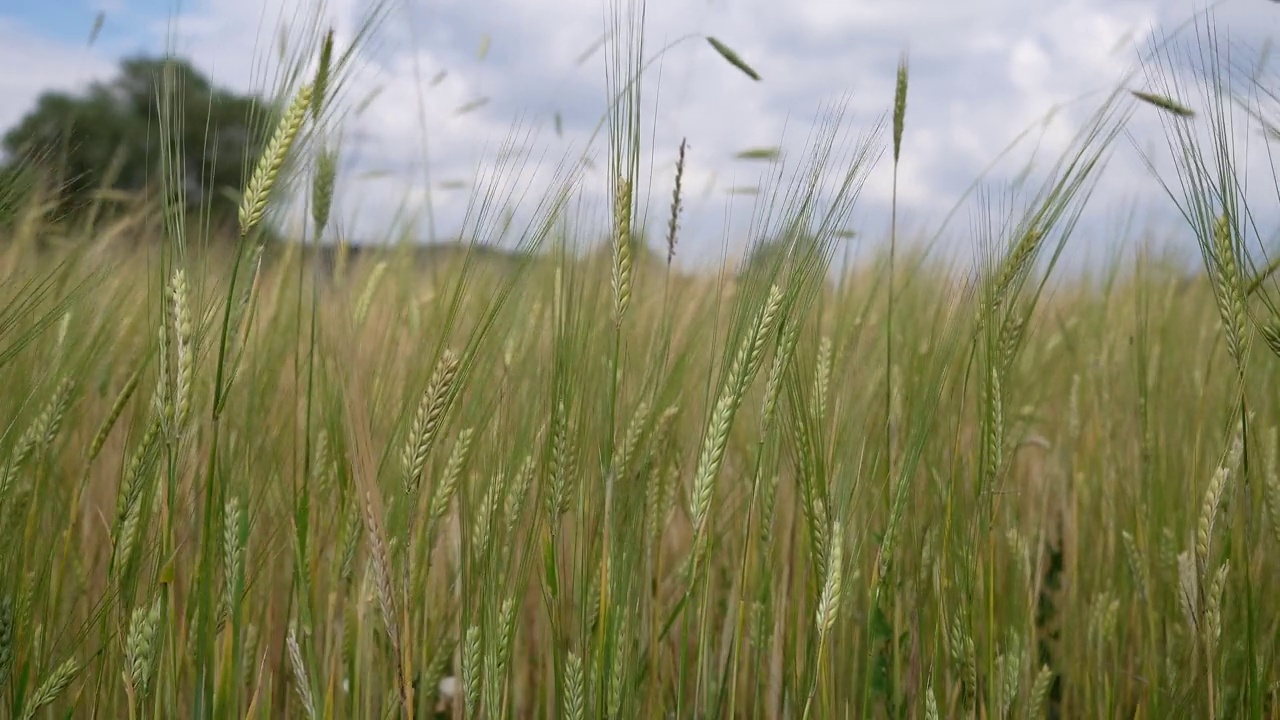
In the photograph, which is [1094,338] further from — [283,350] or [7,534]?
[7,534]

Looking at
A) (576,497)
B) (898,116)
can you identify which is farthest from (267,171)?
(898,116)

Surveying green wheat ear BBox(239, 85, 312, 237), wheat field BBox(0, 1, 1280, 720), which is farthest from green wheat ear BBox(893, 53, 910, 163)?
green wheat ear BBox(239, 85, 312, 237)

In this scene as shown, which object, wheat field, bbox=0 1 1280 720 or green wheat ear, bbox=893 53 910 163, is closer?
wheat field, bbox=0 1 1280 720

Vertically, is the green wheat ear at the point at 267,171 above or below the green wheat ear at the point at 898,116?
below

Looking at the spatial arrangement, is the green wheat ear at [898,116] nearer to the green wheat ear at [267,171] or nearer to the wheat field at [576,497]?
the wheat field at [576,497]

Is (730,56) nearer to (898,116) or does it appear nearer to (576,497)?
(898,116)

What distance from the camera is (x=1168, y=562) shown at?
4.99ft

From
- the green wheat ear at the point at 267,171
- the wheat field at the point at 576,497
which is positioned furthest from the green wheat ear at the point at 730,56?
the green wheat ear at the point at 267,171

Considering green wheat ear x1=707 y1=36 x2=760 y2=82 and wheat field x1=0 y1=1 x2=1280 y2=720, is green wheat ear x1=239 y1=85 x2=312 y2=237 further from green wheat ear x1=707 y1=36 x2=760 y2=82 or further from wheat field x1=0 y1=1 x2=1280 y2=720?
green wheat ear x1=707 y1=36 x2=760 y2=82

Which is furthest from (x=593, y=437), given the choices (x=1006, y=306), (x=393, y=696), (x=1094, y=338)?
(x=1094, y=338)

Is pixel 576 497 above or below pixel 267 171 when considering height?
below

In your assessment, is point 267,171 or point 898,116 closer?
point 267,171

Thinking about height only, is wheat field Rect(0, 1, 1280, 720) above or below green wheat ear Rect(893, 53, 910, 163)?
below

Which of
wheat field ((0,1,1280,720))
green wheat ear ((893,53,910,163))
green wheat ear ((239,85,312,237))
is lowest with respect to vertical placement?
wheat field ((0,1,1280,720))
